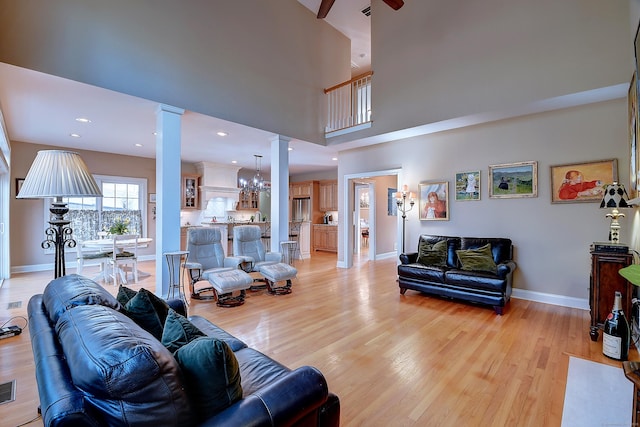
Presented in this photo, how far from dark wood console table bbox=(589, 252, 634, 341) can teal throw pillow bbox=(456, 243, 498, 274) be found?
107 centimetres

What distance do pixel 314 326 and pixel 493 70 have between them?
4.42 meters

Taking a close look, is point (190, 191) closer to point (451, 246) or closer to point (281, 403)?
point (451, 246)

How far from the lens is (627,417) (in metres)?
1.84

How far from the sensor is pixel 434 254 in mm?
4727

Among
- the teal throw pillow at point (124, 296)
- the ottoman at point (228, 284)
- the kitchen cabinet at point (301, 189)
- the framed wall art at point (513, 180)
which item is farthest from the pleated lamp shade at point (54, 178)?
the kitchen cabinet at point (301, 189)

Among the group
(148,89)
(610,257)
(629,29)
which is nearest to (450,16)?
(629,29)

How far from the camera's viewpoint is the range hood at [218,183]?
8.32m

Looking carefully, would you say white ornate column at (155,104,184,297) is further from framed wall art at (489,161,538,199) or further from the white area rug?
framed wall art at (489,161,538,199)

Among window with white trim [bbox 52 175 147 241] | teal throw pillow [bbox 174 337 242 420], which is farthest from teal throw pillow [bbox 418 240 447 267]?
window with white trim [bbox 52 175 147 241]

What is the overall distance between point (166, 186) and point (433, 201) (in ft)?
14.8

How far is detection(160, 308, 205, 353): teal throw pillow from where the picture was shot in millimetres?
1244

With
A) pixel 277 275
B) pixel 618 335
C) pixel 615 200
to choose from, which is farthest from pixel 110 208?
pixel 615 200

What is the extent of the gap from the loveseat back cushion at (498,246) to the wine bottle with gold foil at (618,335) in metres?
1.72

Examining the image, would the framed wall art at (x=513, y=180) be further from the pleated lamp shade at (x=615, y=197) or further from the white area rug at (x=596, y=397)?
the white area rug at (x=596, y=397)
